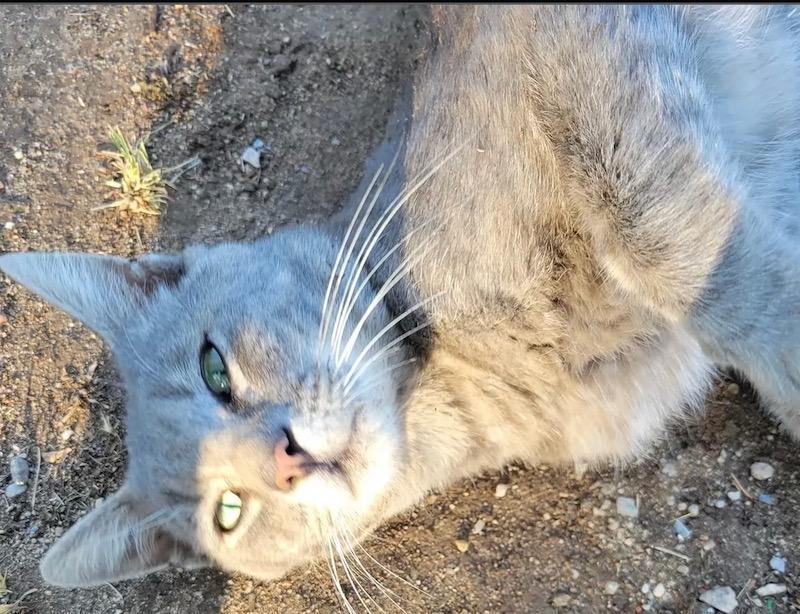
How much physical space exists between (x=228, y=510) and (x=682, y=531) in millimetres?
1503

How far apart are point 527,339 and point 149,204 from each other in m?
2.07

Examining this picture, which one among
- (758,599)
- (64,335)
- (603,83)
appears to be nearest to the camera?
(603,83)

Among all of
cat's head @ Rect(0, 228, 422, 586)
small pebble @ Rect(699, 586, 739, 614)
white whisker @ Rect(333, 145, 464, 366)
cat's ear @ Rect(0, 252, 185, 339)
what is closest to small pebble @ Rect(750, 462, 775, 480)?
small pebble @ Rect(699, 586, 739, 614)

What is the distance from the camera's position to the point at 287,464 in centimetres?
185

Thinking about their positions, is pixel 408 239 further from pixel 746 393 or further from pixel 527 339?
pixel 746 393

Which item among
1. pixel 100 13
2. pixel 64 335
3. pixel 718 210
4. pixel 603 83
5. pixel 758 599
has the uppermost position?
pixel 100 13

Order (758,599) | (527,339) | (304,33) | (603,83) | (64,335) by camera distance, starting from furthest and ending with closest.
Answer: (304,33), (64,335), (758,599), (527,339), (603,83)

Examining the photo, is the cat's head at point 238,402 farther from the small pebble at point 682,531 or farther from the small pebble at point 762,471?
the small pebble at point 762,471

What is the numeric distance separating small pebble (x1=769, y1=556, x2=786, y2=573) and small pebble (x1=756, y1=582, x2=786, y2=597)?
46 mm

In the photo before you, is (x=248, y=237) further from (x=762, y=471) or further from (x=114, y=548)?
(x=762, y=471)

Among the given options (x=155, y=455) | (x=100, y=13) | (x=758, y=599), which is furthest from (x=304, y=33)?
(x=758, y=599)

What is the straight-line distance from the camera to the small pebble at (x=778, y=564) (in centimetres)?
229

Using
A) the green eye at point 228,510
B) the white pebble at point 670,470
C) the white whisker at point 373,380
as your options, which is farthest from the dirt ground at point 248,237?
the white whisker at point 373,380

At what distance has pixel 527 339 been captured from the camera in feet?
6.88
